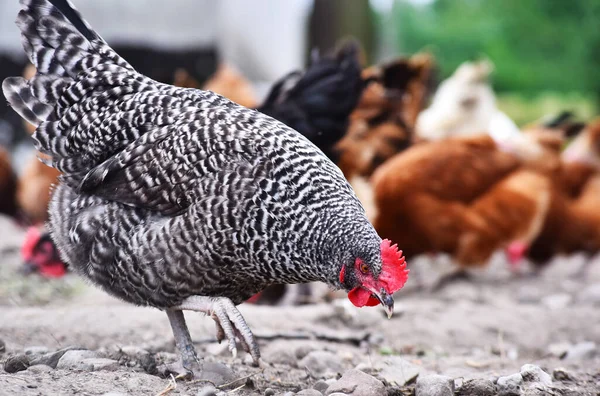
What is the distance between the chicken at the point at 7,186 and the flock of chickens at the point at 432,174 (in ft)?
3.15

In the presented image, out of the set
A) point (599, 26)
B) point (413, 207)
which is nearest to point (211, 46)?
point (413, 207)

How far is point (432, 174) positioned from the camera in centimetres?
650

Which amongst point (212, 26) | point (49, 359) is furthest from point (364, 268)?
point (212, 26)

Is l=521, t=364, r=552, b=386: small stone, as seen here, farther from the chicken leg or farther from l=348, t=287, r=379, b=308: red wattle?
the chicken leg

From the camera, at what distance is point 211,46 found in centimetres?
1053

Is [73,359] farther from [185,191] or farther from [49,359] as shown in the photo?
[185,191]

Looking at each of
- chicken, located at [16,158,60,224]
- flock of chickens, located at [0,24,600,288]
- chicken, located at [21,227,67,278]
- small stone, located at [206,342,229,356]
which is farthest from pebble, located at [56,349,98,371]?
chicken, located at [16,158,60,224]

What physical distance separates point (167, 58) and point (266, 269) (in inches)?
312

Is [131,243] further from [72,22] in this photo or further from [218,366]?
[72,22]

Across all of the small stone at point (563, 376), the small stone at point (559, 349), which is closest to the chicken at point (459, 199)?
the small stone at point (559, 349)

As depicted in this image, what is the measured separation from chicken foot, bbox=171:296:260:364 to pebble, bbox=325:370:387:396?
350 millimetres

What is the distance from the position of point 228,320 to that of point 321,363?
0.98m

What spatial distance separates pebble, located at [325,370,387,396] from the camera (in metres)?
2.85

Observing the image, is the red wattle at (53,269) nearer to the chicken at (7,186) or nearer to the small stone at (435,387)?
the chicken at (7,186)
